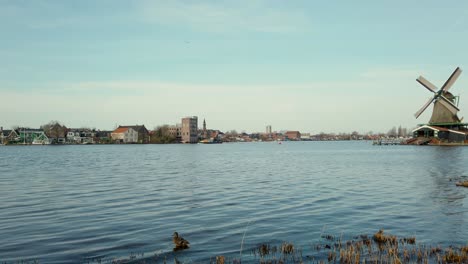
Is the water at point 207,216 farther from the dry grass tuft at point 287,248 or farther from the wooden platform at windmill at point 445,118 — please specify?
the wooden platform at windmill at point 445,118

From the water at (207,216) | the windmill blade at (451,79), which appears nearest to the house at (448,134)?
the windmill blade at (451,79)

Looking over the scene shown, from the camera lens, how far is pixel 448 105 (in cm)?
11838

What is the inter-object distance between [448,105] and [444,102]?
1404 millimetres

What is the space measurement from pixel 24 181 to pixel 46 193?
35.1 feet

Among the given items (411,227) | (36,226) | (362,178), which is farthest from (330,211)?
(362,178)

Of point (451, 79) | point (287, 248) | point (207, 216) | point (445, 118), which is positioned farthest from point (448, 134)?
point (287, 248)

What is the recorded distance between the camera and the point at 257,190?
110ft

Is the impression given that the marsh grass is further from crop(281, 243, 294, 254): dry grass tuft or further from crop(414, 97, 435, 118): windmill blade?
crop(414, 97, 435, 118): windmill blade

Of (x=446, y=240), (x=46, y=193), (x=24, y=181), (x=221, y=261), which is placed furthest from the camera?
(x=24, y=181)

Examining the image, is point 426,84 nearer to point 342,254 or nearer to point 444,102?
point 444,102

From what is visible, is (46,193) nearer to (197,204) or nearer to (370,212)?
(197,204)

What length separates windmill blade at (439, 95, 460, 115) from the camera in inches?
4628

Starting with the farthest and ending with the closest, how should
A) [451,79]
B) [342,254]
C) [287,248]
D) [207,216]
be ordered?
[451,79] < [207,216] < [287,248] < [342,254]

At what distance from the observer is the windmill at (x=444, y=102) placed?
11819 centimetres
